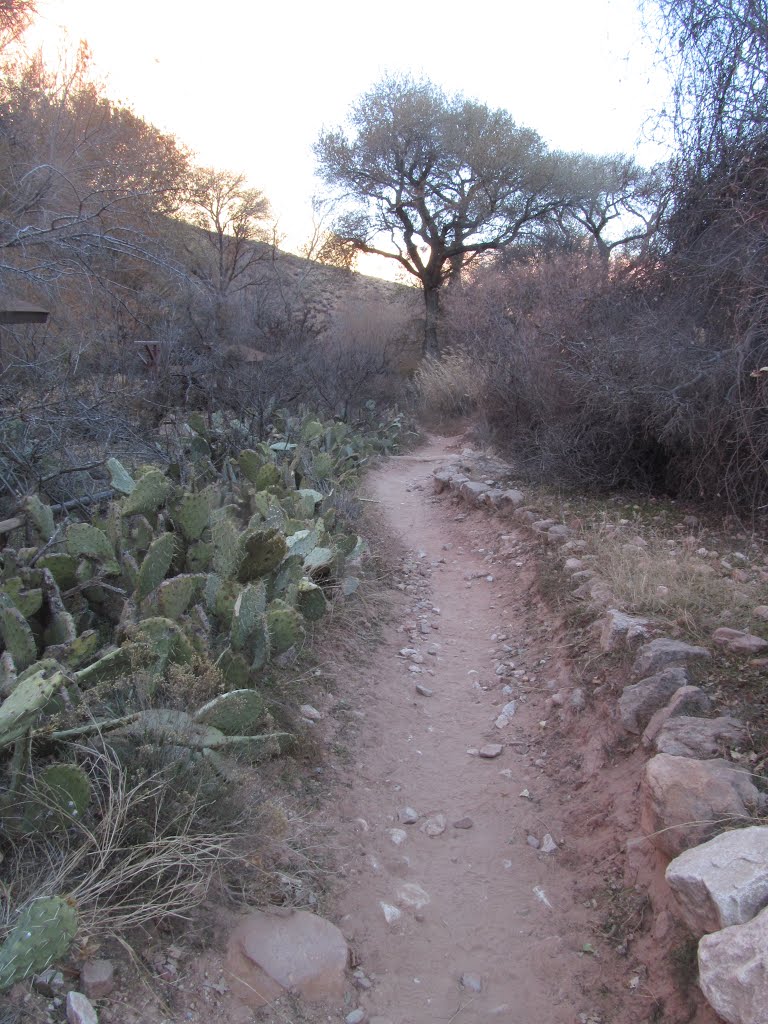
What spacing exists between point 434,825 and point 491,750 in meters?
0.64

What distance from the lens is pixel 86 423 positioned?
5453 mm

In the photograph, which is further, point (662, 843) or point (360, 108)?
point (360, 108)

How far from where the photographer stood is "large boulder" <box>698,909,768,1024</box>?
168 centimetres

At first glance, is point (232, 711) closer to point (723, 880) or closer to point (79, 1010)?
point (79, 1010)

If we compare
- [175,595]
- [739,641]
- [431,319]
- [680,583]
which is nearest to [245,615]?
[175,595]

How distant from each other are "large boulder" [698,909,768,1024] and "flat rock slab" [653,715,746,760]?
996 millimetres

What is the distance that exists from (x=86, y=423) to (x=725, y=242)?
192 inches

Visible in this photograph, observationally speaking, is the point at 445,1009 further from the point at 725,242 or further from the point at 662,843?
the point at 725,242

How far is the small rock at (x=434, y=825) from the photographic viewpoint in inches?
125

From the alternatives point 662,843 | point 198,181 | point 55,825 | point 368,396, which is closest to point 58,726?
point 55,825

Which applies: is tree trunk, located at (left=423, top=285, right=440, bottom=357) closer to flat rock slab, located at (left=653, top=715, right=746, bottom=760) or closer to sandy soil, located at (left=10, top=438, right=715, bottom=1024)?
sandy soil, located at (left=10, top=438, right=715, bottom=1024)

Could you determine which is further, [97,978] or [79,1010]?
[97,978]

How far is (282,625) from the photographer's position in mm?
3570

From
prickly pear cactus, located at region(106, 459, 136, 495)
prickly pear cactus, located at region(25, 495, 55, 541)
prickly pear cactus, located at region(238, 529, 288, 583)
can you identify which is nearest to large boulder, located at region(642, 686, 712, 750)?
prickly pear cactus, located at region(238, 529, 288, 583)
